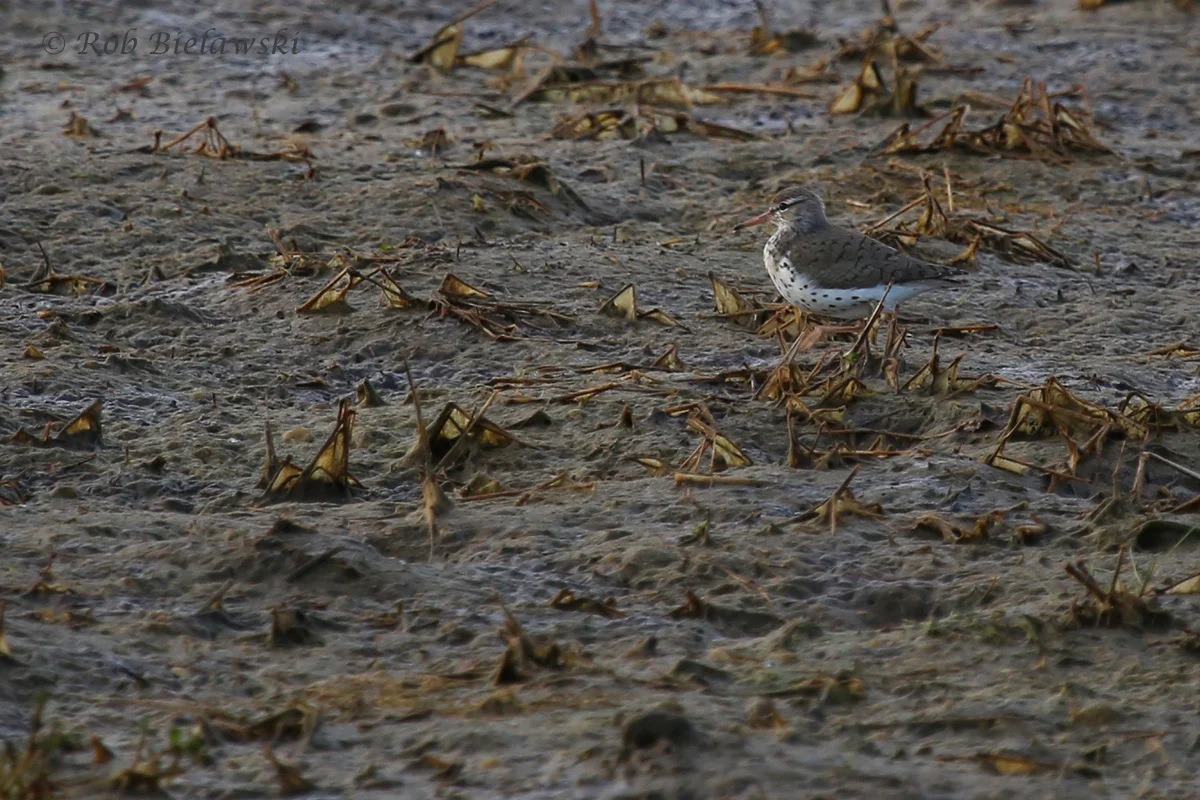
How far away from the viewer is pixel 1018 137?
1128cm

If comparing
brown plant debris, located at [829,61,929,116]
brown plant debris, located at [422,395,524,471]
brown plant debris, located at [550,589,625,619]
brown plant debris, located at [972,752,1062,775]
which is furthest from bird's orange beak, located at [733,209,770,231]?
brown plant debris, located at [972,752,1062,775]

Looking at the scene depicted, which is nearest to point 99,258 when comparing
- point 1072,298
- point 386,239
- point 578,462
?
point 386,239

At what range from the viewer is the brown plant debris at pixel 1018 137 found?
11273 mm

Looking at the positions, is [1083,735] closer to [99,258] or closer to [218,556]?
[218,556]

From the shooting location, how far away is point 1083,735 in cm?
474

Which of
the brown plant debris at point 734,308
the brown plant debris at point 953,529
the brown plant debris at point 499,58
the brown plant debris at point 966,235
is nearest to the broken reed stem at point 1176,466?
the brown plant debris at point 953,529

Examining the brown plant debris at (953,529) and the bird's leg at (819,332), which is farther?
the bird's leg at (819,332)

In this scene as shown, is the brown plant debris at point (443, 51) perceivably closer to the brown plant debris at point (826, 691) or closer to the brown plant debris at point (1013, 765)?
the brown plant debris at point (826, 691)

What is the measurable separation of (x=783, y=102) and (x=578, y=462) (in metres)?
6.55

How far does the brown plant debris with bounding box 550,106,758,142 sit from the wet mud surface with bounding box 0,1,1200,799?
0.38ft

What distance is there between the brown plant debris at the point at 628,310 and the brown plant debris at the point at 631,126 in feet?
10.1

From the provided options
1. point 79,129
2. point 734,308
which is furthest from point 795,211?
point 79,129

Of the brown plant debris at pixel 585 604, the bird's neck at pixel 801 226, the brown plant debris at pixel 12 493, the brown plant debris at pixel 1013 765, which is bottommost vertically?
the brown plant debris at pixel 12 493

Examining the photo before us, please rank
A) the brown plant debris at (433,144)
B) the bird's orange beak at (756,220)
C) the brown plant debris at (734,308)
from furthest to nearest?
the brown plant debris at (433,144) → the bird's orange beak at (756,220) → the brown plant debris at (734,308)
